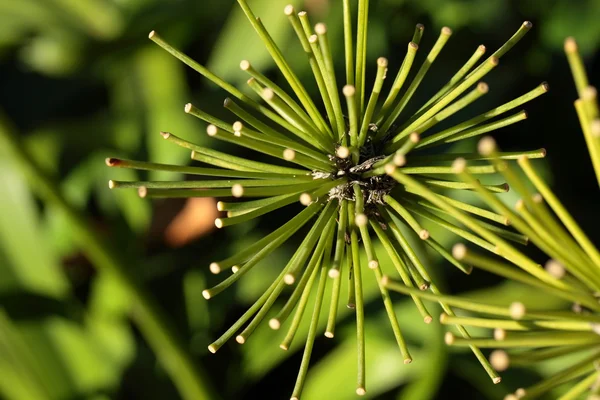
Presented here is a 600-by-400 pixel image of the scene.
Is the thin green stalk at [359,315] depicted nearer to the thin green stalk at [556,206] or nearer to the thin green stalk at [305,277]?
the thin green stalk at [305,277]

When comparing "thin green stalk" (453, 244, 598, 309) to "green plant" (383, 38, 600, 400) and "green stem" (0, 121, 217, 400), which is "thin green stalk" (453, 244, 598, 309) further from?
"green stem" (0, 121, 217, 400)

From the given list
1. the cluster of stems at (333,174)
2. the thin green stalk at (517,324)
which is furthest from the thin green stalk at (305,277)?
the thin green stalk at (517,324)

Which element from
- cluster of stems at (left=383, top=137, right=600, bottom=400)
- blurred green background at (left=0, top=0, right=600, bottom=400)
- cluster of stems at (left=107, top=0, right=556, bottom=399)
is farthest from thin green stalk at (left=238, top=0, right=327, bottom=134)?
blurred green background at (left=0, top=0, right=600, bottom=400)

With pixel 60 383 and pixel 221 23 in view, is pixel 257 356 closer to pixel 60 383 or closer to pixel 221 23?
pixel 60 383

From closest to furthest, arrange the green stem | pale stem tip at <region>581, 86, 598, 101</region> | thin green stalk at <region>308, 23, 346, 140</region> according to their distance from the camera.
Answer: pale stem tip at <region>581, 86, 598, 101</region> < thin green stalk at <region>308, 23, 346, 140</region> < the green stem

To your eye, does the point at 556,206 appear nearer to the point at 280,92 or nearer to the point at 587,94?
the point at 587,94

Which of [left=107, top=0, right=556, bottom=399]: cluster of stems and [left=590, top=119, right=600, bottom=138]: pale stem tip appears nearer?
[left=590, top=119, right=600, bottom=138]: pale stem tip

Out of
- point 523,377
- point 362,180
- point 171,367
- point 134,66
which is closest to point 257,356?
point 171,367

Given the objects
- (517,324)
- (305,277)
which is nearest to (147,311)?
(305,277)
